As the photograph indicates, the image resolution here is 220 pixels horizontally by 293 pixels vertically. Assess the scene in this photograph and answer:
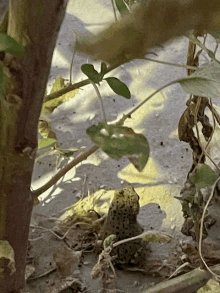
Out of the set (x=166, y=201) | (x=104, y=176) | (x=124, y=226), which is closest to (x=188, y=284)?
(x=124, y=226)

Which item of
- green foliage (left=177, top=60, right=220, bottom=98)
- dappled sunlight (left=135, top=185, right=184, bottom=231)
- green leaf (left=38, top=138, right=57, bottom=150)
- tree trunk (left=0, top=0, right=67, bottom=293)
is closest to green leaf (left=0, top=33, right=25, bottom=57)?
tree trunk (left=0, top=0, right=67, bottom=293)

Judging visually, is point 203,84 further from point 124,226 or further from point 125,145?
point 124,226

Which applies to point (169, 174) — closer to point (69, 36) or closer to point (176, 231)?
point (176, 231)

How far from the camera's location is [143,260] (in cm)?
73

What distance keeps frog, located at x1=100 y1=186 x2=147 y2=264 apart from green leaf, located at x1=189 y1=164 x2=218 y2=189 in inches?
7.6

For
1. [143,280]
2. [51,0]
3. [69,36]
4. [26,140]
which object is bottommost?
[143,280]

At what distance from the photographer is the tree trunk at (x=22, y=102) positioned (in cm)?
31

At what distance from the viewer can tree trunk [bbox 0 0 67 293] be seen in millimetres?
313

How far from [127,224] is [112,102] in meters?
0.50

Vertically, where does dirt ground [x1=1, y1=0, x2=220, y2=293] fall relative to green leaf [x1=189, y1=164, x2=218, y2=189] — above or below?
below

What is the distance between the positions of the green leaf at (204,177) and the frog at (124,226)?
0.63 ft

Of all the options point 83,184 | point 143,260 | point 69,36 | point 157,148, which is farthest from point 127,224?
point 69,36

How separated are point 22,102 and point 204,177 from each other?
29cm

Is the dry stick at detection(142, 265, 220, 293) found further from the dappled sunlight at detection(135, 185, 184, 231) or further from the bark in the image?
the bark
